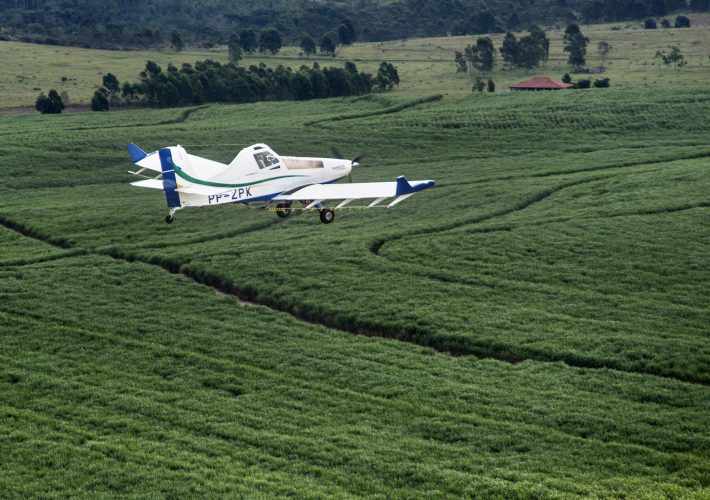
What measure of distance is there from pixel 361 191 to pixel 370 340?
792 cm

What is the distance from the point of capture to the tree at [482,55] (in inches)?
7441

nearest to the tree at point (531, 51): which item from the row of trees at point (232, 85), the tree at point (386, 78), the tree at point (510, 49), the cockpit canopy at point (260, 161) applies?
the tree at point (510, 49)

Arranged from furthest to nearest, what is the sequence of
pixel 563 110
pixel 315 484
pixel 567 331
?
pixel 563 110
pixel 567 331
pixel 315 484

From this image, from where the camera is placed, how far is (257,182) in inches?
2392

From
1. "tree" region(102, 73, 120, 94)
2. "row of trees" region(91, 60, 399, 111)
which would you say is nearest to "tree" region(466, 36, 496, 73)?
"row of trees" region(91, 60, 399, 111)

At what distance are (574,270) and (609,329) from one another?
11630mm

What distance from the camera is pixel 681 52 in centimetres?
19875

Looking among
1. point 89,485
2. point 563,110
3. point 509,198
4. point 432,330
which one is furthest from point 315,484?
point 563,110

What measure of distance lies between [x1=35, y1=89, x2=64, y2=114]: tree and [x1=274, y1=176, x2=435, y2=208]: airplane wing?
315ft

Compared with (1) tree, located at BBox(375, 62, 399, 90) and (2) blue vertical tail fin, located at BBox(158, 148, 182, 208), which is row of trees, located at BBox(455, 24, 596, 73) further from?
(2) blue vertical tail fin, located at BBox(158, 148, 182, 208)

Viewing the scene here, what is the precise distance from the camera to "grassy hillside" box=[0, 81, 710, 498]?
4338 cm

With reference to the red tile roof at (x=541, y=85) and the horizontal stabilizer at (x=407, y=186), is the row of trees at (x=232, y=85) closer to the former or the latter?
the red tile roof at (x=541, y=85)

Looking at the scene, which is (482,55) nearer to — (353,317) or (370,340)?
(353,317)

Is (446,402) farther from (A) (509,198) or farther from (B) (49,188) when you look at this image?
(B) (49,188)
